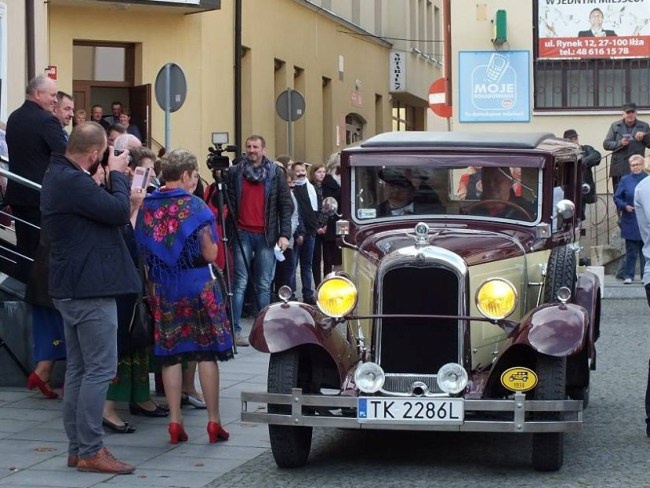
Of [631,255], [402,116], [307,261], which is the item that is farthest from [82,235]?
[402,116]

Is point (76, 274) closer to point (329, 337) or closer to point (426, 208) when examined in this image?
point (329, 337)

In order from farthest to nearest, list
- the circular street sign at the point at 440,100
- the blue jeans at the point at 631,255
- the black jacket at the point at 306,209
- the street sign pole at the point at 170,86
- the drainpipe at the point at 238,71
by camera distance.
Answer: the drainpipe at the point at 238,71 → the circular street sign at the point at 440,100 → the blue jeans at the point at 631,255 → the street sign pole at the point at 170,86 → the black jacket at the point at 306,209

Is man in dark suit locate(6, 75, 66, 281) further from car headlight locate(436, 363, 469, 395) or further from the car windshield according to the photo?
car headlight locate(436, 363, 469, 395)

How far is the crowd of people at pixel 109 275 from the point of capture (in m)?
8.28

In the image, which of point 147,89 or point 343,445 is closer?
point 343,445

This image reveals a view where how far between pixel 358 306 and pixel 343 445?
97 cm

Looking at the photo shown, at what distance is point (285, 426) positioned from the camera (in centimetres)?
850

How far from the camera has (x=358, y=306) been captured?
913cm

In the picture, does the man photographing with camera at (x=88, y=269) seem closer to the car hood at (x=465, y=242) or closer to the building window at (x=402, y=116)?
the car hood at (x=465, y=242)

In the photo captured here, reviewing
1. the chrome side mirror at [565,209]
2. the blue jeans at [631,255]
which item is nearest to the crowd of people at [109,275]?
the chrome side mirror at [565,209]

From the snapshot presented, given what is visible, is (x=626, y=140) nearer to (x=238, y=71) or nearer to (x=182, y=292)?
(x=238, y=71)

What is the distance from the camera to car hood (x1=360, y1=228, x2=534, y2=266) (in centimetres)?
897

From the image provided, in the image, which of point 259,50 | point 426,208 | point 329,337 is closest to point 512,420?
point 329,337

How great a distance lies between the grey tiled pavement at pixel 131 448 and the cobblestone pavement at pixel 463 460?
0.24 metres
